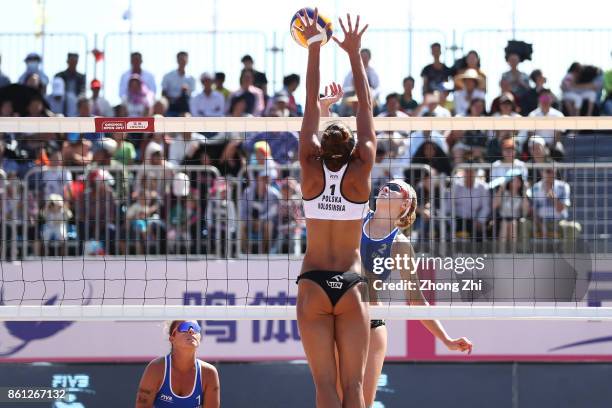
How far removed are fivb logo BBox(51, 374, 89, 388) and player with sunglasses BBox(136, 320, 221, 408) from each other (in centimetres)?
261

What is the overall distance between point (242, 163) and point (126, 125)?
3719 mm

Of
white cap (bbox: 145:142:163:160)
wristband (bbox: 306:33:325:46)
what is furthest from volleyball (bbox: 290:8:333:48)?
white cap (bbox: 145:142:163:160)

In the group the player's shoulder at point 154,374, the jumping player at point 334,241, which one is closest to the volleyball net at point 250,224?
the player's shoulder at point 154,374

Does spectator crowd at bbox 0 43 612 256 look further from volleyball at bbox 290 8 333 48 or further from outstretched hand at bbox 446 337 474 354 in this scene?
volleyball at bbox 290 8 333 48

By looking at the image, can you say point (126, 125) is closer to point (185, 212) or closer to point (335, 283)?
point (335, 283)

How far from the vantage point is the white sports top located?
5.82 meters

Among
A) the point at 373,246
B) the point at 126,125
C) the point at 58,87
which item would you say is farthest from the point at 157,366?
the point at 58,87

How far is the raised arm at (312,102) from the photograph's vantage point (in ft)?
19.0

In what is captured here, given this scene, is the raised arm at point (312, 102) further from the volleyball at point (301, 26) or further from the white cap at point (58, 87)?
the white cap at point (58, 87)

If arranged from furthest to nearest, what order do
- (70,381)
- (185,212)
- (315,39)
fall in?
(185,212)
(70,381)
(315,39)

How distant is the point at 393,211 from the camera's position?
719 centimetres

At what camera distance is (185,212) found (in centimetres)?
1070

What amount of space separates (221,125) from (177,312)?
131 cm

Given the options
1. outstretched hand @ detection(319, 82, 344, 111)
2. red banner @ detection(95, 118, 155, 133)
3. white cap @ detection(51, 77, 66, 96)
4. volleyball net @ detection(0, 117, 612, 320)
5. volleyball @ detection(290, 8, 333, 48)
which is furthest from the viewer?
white cap @ detection(51, 77, 66, 96)
